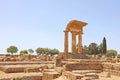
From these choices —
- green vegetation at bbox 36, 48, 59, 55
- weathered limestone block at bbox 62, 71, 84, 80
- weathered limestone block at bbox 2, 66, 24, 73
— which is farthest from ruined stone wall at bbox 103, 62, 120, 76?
green vegetation at bbox 36, 48, 59, 55

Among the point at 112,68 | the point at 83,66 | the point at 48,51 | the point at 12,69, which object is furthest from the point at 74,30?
the point at 48,51

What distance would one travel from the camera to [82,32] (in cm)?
3178

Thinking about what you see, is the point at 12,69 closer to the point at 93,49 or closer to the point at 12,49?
the point at 93,49

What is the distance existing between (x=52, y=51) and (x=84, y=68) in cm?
6652

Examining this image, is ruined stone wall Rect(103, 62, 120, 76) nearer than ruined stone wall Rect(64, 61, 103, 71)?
Yes

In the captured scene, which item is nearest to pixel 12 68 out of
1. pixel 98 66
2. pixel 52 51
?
pixel 98 66

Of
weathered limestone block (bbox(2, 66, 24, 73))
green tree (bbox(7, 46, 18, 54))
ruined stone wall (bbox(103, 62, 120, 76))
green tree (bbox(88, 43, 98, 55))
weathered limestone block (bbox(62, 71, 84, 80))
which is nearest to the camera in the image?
weathered limestone block (bbox(62, 71, 84, 80))

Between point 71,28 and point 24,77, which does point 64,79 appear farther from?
point 71,28

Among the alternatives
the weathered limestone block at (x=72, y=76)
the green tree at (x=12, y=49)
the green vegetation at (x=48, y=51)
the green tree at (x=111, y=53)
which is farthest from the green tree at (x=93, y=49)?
the weathered limestone block at (x=72, y=76)

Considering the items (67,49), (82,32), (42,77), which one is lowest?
(42,77)

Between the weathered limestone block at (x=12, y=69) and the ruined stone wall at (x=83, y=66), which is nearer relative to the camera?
the ruined stone wall at (x=83, y=66)

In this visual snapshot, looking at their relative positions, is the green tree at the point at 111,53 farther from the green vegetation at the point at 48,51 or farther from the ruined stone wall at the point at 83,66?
the ruined stone wall at the point at 83,66

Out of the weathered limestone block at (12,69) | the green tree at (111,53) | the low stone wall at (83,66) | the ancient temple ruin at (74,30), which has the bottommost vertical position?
the weathered limestone block at (12,69)

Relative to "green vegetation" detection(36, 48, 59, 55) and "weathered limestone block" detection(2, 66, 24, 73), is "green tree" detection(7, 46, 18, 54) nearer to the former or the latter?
"green vegetation" detection(36, 48, 59, 55)
